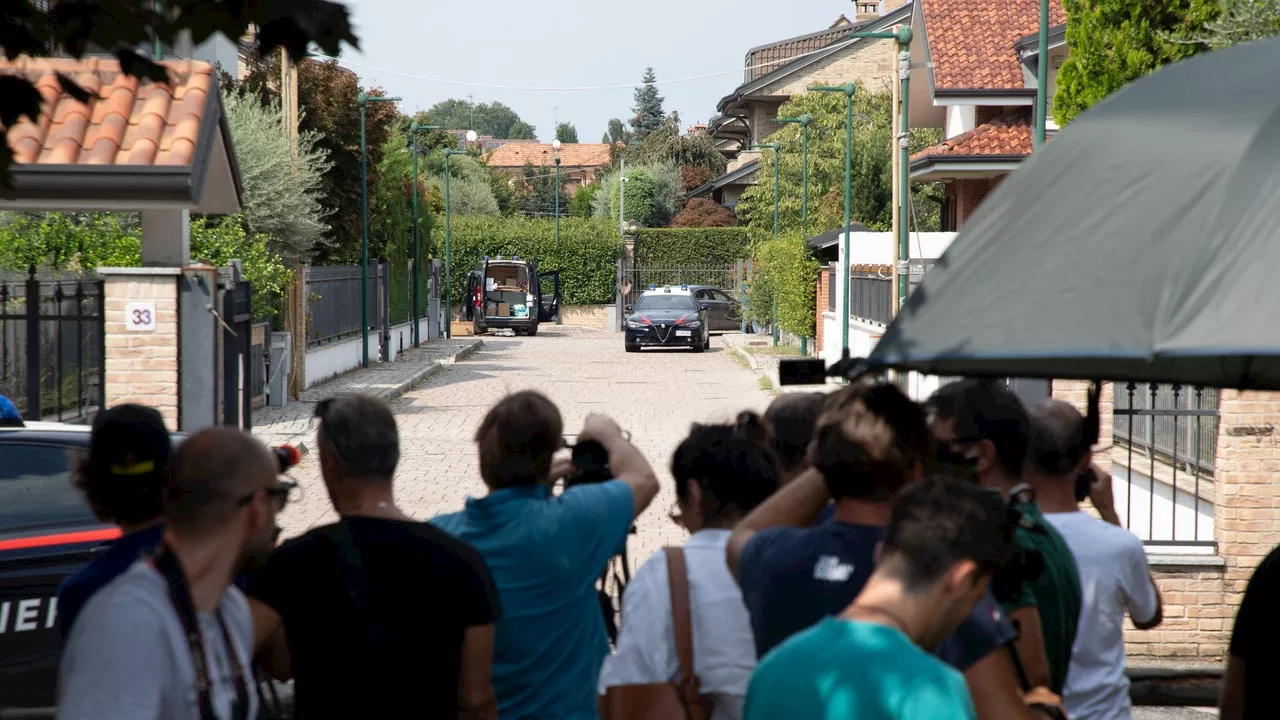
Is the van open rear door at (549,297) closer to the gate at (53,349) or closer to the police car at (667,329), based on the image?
the police car at (667,329)

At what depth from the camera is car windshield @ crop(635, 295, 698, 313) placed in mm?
37625

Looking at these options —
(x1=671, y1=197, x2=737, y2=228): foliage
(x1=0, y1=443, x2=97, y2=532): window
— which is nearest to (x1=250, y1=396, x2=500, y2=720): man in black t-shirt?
(x1=0, y1=443, x2=97, y2=532): window

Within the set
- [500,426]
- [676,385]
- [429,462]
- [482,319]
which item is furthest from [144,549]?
[482,319]

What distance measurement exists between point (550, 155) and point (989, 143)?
117 metres

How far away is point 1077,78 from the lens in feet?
51.0

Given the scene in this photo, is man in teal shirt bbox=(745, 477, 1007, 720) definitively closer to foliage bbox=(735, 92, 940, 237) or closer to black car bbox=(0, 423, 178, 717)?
black car bbox=(0, 423, 178, 717)

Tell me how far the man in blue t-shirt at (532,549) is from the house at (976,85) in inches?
911

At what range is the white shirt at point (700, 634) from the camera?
336cm

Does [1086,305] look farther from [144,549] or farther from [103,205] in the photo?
[103,205]

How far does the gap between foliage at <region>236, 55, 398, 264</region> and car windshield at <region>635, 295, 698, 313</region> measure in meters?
9.85

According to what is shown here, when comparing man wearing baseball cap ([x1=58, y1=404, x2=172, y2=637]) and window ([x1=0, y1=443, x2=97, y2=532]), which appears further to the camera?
window ([x1=0, y1=443, x2=97, y2=532])

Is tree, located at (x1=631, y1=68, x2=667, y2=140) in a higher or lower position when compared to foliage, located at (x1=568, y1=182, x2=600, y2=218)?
higher

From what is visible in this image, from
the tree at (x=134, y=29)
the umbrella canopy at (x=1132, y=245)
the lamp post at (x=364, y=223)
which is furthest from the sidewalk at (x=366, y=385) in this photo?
the umbrella canopy at (x=1132, y=245)

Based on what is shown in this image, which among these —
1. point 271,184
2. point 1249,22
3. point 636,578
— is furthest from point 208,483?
point 271,184
